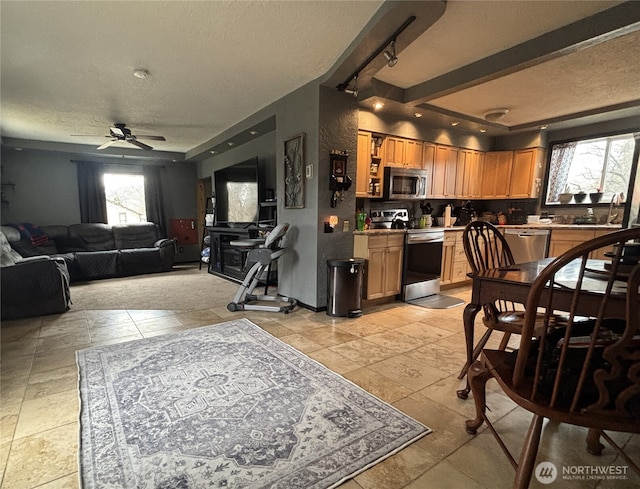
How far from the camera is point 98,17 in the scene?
2271 mm

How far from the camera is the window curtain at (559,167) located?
5031 mm

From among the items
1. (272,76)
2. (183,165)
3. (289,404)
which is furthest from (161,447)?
(183,165)

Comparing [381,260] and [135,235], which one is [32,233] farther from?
[381,260]

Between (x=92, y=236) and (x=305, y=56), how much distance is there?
224 inches

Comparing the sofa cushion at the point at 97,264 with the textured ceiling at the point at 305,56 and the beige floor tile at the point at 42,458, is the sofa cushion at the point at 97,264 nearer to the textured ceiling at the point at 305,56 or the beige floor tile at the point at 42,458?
the textured ceiling at the point at 305,56

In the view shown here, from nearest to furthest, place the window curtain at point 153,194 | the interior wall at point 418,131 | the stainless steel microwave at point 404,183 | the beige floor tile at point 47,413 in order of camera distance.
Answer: the beige floor tile at point 47,413, the interior wall at point 418,131, the stainless steel microwave at point 404,183, the window curtain at point 153,194

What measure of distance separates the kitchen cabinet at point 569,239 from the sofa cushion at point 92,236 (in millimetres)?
7926

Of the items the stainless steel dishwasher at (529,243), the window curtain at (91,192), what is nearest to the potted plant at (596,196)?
the stainless steel dishwasher at (529,243)

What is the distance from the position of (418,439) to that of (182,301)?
3.55 meters

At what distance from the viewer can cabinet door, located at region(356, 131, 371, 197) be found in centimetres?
405

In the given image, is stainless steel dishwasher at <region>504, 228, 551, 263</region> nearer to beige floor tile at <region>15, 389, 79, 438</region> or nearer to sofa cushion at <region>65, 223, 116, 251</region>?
beige floor tile at <region>15, 389, 79, 438</region>

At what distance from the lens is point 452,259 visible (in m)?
4.70

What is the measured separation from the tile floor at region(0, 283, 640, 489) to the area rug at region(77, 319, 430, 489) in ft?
0.34

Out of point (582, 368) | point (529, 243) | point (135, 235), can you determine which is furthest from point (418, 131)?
point (135, 235)
